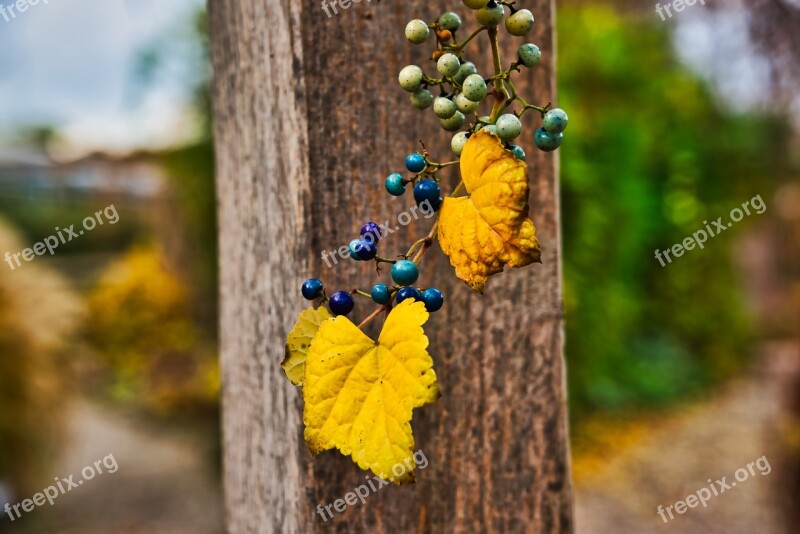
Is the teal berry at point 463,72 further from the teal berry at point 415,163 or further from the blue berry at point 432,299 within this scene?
the blue berry at point 432,299

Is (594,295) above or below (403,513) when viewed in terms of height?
above

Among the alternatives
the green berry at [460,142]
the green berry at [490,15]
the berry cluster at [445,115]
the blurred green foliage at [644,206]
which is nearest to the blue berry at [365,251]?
the berry cluster at [445,115]

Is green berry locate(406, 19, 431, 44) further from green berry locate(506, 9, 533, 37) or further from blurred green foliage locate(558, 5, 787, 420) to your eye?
blurred green foliage locate(558, 5, 787, 420)

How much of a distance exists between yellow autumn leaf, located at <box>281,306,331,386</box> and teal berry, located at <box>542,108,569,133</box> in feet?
0.84

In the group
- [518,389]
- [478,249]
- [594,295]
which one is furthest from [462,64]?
[594,295]

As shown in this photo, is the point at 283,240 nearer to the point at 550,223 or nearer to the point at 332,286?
the point at 332,286

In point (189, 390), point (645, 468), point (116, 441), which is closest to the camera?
point (645, 468)

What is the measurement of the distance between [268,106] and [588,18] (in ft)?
20.4

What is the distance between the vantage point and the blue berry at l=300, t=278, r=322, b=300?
612 millimetres

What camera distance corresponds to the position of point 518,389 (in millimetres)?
750

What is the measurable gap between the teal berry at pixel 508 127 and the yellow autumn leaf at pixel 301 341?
22 cm

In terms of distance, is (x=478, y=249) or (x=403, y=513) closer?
(x=478, y=249)

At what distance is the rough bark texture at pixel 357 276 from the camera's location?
67 cm

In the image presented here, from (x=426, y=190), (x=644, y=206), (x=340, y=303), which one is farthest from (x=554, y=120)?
(x=644, y=206)
